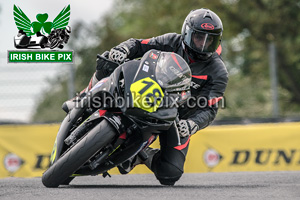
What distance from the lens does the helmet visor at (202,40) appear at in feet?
18.0

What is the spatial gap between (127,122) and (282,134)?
14.0 feet

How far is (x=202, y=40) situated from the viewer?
18.0 feet

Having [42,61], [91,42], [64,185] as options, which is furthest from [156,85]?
[91,42]

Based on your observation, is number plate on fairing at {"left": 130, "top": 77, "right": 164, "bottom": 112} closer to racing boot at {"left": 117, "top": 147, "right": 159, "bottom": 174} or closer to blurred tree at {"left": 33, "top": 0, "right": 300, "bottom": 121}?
racing boot at {"left": 117, "top": 147, "right": 159, "bottom": 174}

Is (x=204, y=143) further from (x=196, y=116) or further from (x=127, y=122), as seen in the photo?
(x=127, y=122)

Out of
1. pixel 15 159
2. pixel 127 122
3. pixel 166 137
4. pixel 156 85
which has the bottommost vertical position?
pixel 15 159

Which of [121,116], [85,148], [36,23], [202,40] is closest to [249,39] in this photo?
[36,23]

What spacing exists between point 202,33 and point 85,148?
186cm

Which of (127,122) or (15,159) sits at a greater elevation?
(127,122)

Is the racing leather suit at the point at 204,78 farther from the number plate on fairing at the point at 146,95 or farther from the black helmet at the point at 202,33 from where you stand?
the number plate on fairing at the point at 146,95

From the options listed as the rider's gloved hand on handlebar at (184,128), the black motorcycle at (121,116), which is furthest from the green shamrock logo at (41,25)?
the rider's gloved hand on handlebar at (184,128)

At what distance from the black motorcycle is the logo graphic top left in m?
5.53

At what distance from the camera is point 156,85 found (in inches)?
179

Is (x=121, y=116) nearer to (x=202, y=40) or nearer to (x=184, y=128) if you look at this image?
(x=184, y=128)
